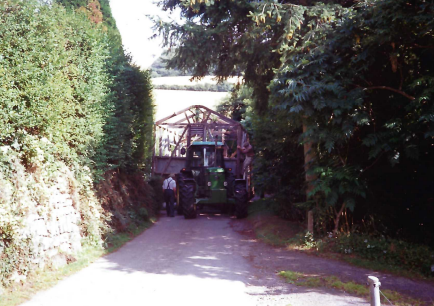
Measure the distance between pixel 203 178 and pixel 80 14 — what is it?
912 cm

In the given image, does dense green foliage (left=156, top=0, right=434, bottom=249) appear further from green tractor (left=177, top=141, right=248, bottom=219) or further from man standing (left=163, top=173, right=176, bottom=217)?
man standing (left=163, top=173, right=176, bottom=217)

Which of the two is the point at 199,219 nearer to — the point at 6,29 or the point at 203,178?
the point at 203,178

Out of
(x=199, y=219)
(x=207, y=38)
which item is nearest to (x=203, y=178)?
(x=199, y=219)

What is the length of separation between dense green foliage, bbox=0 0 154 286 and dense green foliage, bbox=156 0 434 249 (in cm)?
258

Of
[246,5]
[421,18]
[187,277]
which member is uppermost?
[246,5]

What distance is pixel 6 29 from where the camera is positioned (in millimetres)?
6844

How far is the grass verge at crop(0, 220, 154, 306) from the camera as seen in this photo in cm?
569

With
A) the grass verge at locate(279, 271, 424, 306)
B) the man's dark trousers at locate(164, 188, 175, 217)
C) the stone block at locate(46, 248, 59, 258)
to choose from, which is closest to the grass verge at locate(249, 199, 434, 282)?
the grass verge at locate(279, 271, 424, 306)

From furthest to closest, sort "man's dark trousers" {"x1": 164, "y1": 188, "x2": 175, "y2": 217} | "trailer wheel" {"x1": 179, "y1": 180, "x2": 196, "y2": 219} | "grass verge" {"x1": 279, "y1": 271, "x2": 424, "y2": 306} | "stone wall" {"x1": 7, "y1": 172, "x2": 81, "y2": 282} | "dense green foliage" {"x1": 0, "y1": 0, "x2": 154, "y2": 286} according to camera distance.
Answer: "man's dark trousers" {"x1": 164, "y1": 188, "x2": 175, "y2": 217} < "trailer wheel" {"x1": 179, "y1": 180, "x2": 196, "y2": 219} < "stone wall" {"x1": 7, "y1": 172, "x2": 81, "y2": 282} < "dense green foliage" {"x1": 0, "y1": 0, "x2": 154, "y2": 286} < "grass verge" {"x1": 279, "y1": 271, "x2": 424, "y2": 306}

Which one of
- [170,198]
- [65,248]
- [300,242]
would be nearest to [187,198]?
[170,198]

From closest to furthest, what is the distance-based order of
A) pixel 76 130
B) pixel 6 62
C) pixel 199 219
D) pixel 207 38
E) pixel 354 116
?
1. pixel 6 62
2. pixel 354 116
3. pixel 76 130
4. pixel 207 38
5. pixel 199 219

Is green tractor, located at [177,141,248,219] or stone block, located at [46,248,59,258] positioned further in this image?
green tractor, located at [177,141,248,219]

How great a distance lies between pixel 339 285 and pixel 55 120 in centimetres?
625

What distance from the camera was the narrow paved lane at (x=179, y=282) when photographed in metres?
6.04
